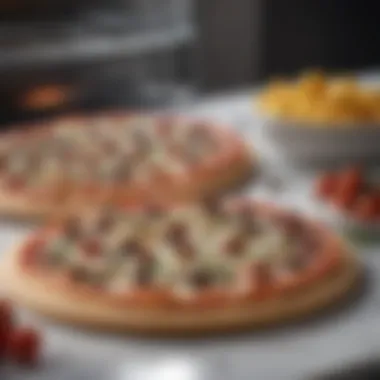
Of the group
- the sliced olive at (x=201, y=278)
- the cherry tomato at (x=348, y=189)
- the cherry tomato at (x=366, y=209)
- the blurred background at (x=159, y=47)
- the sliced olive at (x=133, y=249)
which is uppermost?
the sliced olive at (x=201, y=278)

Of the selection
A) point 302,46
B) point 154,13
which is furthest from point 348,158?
point 302,46

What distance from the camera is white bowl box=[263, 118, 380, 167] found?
1.26m

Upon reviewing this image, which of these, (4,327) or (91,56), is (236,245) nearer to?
(4,327)

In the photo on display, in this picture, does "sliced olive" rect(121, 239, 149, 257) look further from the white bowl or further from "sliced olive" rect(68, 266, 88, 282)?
the white bowl

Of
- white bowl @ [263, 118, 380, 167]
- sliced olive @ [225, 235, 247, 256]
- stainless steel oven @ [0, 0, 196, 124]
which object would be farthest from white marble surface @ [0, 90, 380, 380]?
stainless steel oven @ [0, 0, 196, 124]

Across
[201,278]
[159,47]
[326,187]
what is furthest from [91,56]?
[201,278]

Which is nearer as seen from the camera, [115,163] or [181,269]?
[181,269]

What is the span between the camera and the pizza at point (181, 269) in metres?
0.88

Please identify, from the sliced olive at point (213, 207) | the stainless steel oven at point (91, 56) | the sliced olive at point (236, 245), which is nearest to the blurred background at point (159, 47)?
the stainless steel oven at point (91, 56)

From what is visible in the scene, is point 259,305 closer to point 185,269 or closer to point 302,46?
point 185,269

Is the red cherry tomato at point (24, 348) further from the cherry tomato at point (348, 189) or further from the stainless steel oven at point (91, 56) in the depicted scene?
the stainless steel oven at point (91, 56)

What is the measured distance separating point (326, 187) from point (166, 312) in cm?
34

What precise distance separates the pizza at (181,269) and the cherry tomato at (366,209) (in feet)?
0.14

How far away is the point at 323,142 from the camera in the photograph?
1.26 m
